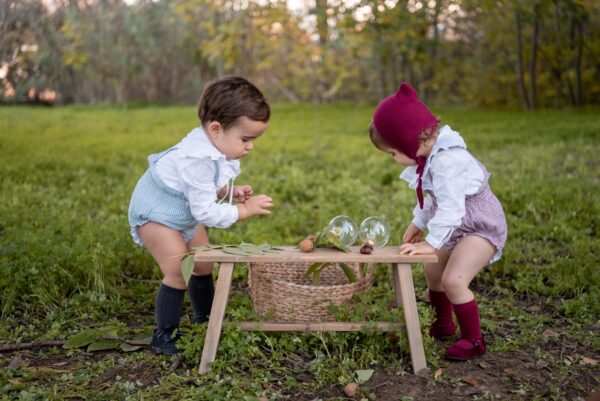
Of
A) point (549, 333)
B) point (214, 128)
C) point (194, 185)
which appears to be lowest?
point (549, 333)

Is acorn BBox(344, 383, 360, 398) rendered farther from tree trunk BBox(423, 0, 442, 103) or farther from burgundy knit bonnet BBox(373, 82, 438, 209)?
tree trunk BBox(423, 0, 442, 103)

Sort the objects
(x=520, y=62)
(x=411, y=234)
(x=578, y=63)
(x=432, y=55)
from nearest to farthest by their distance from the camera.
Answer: (x=411, y=234), (x=578, y=63), (x=520, y=62), (x=432, y=55)

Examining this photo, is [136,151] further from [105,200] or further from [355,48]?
[355,48]

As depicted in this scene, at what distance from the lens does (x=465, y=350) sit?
3.22 metres

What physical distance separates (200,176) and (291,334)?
0.93 m

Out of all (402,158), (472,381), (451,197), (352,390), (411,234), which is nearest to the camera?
(352,390)

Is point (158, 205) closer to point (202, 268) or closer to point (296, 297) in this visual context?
point (202, 268)

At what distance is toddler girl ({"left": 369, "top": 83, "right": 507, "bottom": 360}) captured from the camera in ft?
10.2

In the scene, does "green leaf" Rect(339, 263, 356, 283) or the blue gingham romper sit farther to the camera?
"green leaf" Rect(339, 263, 356, 283)

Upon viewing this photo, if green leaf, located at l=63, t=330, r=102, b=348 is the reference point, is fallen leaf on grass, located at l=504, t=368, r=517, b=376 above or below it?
below

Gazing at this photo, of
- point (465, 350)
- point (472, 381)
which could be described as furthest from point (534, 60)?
point (472, 381)

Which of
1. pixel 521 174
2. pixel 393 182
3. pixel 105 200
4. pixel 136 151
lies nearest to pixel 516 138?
pixel 521 174

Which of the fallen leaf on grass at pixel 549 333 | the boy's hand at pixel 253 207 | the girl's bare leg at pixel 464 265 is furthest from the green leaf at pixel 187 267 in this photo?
the fallen leaf on grass at pixel 549 333

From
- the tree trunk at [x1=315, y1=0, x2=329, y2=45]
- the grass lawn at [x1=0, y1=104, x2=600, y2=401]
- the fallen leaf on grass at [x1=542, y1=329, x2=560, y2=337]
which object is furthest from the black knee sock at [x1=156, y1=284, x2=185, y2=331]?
the tree trunk at [x1=315, y1=0, x2=329, y2=45]
